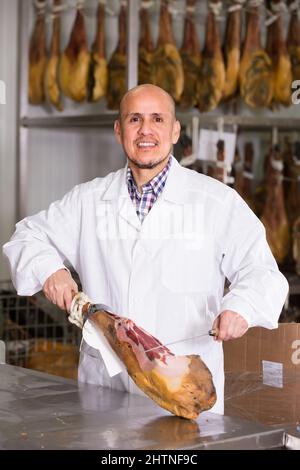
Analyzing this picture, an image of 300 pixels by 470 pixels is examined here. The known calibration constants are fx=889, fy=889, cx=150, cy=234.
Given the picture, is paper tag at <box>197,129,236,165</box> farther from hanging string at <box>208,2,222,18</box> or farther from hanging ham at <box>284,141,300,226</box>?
hanging string at <box>208,2,222,18</box>

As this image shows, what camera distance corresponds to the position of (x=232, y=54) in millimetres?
3498

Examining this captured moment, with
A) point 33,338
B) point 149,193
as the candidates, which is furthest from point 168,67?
point 149,193

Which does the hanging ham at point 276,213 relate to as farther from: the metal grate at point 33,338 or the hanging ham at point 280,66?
the metal grate at point 33,338

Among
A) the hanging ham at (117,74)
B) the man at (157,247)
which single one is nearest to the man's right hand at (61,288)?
the man at (157,247)

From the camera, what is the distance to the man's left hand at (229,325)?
170 centimetres

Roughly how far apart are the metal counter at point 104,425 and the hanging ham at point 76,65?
1.94 m

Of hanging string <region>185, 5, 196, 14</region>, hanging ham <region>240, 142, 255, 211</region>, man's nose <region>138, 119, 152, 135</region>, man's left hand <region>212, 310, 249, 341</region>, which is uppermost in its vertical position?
hanging string <region>185, 5, 196, 14</region>

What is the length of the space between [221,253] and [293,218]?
1.43 meters

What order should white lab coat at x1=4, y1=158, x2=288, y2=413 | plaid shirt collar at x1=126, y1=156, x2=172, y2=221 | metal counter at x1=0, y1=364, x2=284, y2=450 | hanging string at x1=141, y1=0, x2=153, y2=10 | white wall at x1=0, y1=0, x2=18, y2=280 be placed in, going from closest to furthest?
metal counter at x1=0, y1=364, x2=284, y2=450 → white lab coat at x1=4, y1=158, x2=288, y2=413 → plaid shirt collar at x1=126, y1=156, x2=172, y2=221 → hanging string at x1=141, y1=0, x2=153, y2=10 → white wall at x1=0, y1=0, x2=18, y2=280

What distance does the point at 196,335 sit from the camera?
2.06 meters

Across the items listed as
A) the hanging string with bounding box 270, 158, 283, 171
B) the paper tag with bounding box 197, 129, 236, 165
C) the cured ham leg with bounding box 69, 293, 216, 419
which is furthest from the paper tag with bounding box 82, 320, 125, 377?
the hanging string with bounding box 270, 158, 283, 171

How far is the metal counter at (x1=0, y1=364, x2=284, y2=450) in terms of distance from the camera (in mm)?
1391

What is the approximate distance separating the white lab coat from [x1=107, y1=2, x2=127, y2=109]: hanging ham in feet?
4.46

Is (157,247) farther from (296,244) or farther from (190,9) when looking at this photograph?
(190,9)
